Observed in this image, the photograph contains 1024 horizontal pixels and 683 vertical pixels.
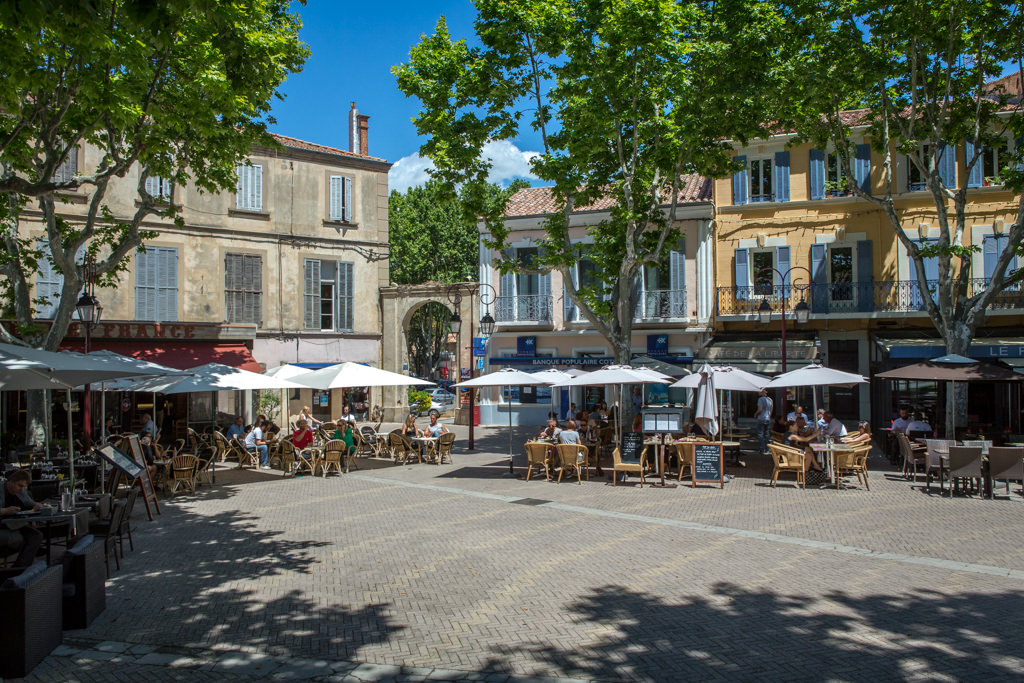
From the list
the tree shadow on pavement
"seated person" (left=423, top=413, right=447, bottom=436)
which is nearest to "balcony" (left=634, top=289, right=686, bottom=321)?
"seated person" (left=423, top=413, right=447, bottom=436)

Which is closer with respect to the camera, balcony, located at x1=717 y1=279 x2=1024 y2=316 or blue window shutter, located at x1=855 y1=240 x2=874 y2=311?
balcony, located at x1=717 y1=279 x2=1024 y2=316

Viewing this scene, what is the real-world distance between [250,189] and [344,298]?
15.9ft

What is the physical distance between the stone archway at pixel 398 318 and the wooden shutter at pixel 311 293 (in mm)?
2780

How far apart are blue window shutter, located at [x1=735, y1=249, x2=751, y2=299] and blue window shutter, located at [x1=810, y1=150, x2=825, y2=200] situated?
274 centimetres

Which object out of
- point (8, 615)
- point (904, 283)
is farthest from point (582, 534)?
point (904, 283)

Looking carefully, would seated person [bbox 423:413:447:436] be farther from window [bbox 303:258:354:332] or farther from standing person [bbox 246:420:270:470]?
window [bbox 303:258:354:332]

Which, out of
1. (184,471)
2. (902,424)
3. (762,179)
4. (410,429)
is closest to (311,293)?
(410,429)

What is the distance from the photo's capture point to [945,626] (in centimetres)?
634

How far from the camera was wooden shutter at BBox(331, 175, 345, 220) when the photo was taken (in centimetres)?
2697

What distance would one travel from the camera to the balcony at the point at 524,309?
27750 millimetres

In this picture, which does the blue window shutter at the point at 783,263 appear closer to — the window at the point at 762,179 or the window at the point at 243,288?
the window at the point at 762,179

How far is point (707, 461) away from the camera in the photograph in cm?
1414

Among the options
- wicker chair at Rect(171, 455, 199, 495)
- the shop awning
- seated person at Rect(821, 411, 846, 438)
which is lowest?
wicker chair at Rect(171, 455, 199, 495)

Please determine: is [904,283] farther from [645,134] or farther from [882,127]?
[645,134]
